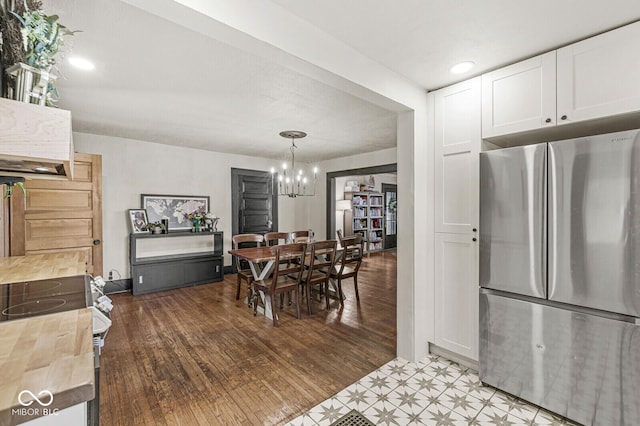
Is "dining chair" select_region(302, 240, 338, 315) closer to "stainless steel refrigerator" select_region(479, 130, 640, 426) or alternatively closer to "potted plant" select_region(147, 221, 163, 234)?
"stainless steel refrigerator" select_region(479, 130, 640, 426)

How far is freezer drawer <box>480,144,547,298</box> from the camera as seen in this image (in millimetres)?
1833

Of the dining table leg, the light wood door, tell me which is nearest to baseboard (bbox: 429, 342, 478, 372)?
the dining table leg

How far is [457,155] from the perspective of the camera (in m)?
2.34

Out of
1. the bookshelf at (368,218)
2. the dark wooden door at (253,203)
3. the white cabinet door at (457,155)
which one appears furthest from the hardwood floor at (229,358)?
the bookshelf at (368,218)

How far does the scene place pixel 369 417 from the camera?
182cm

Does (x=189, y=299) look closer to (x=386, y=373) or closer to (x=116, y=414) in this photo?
(x=116, y=414)

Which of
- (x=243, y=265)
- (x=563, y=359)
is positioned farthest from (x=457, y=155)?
(x=243, y=265)

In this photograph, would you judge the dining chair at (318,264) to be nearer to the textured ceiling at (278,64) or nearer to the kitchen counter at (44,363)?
the textured ceiling at (278,64)

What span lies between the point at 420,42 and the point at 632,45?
1.14 meters

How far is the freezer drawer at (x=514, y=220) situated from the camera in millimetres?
1833

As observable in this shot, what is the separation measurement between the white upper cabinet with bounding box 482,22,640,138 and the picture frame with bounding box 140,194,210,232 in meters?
4.67

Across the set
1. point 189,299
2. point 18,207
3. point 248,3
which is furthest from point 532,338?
point 18,207

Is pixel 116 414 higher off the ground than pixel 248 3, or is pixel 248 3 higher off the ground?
pixel 248 3

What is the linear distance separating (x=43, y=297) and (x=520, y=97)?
9.86ft
